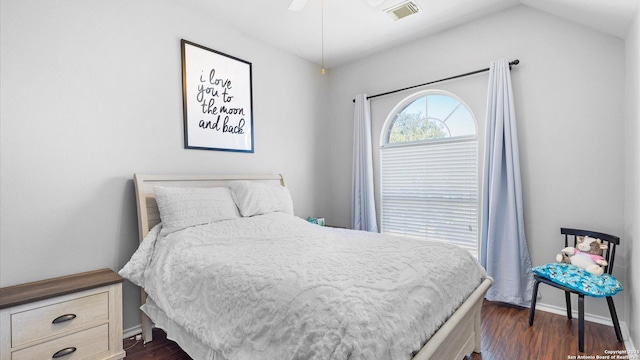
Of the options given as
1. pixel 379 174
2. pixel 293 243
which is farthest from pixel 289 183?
pixel 293 243

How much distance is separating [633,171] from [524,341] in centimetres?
140

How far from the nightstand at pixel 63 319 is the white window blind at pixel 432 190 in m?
2.85

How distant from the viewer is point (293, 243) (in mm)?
1983

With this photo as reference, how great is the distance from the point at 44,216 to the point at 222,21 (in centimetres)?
226

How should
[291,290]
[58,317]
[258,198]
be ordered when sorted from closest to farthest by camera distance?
[291,290] < [58,317] < [258,198]

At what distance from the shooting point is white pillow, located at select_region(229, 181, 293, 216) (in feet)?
8.39

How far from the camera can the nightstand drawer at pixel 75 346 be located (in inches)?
61.0

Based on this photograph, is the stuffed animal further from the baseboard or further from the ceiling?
the baseboard

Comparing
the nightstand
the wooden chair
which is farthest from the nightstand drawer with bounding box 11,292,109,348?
the wooden chair

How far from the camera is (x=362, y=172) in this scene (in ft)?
12.0

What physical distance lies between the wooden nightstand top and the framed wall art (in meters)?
1.23

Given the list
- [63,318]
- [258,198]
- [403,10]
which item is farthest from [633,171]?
[63,318]

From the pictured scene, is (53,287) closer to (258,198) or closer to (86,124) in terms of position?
(86,124)

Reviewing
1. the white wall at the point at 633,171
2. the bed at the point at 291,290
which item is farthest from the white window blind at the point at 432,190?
the bed at the point at 291,290
